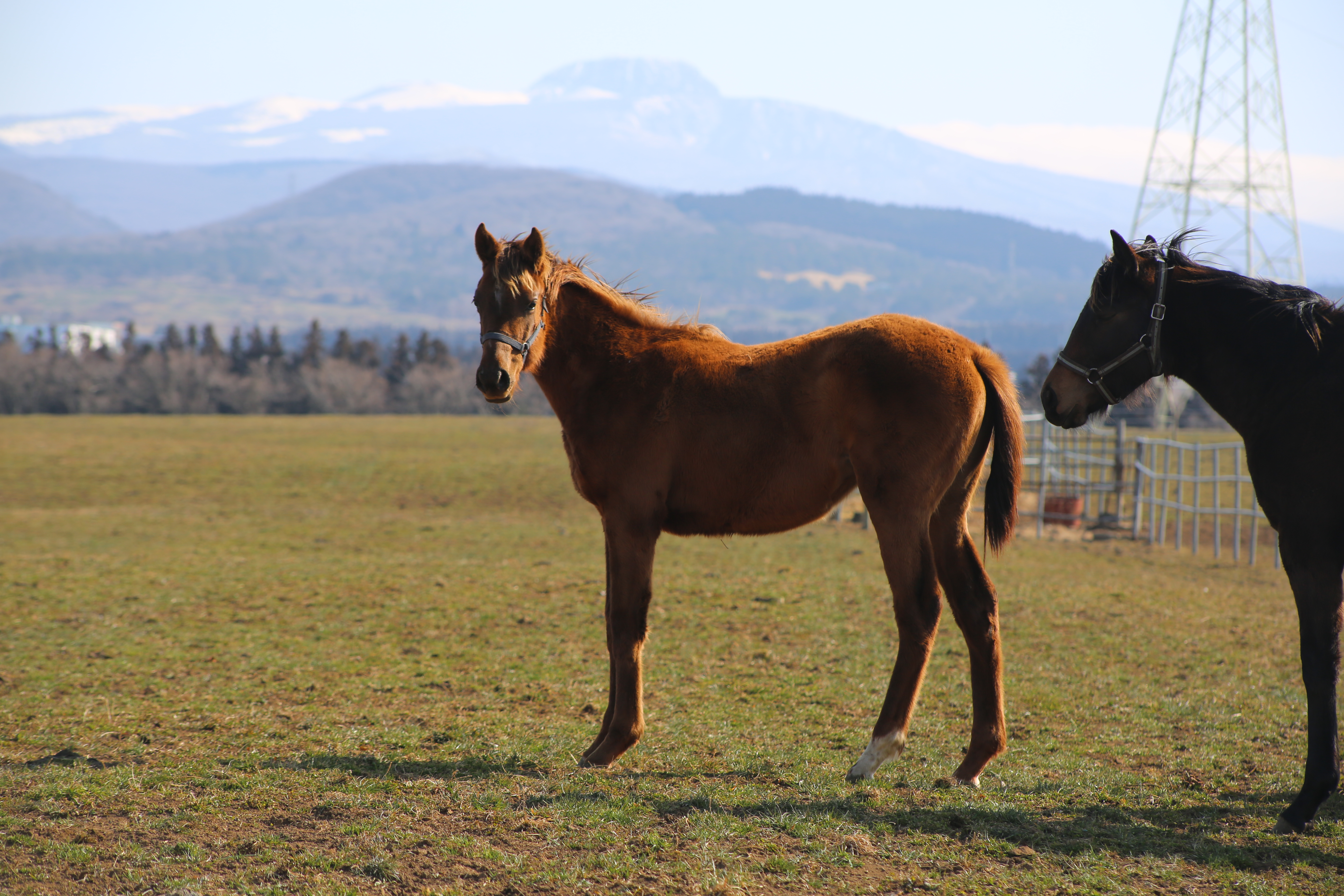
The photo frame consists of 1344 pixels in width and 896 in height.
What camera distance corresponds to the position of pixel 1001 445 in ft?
16.0

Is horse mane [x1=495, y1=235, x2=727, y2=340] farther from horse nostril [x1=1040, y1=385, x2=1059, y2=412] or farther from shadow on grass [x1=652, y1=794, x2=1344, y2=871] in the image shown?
shadow on grass [x1=652, y1=794, x2=1344, y2=871]

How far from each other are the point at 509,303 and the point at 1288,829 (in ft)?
14.3

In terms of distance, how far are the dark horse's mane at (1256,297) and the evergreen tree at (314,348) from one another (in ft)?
214

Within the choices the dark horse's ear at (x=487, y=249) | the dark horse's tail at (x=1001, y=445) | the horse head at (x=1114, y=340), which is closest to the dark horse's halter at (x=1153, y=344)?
the horse head at (x=1114, y=340)

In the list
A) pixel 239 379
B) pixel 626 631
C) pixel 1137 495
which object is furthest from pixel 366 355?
pixel 626 631

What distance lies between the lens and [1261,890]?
3537mm

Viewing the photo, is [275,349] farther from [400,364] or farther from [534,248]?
[534,248]

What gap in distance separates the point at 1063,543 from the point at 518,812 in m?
14.6

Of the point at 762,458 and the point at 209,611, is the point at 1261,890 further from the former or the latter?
the point at 209,611

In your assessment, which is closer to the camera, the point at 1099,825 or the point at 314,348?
the point at 1099,825

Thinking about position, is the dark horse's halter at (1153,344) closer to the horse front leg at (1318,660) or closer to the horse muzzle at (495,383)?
the horse front leg at (1318,660)

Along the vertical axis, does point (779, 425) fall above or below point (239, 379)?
above

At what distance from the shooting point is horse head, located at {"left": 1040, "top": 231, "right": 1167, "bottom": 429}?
459cm

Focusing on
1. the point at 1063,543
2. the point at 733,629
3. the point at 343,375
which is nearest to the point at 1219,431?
the point at 1063,543
